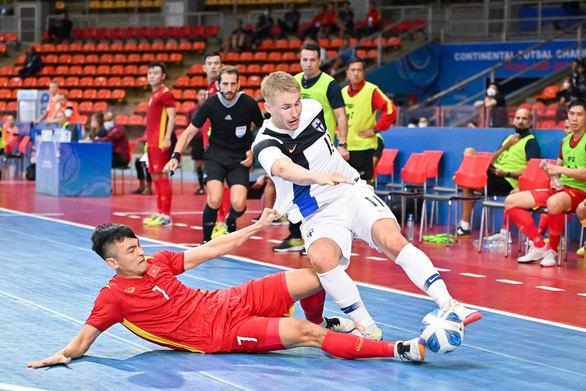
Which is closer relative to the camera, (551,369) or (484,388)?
(484,388)

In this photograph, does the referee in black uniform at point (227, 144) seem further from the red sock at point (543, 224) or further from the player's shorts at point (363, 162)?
the red sock at point (543, 224)

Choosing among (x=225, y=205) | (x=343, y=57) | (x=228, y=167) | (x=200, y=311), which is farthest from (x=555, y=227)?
(x=343, y=57)

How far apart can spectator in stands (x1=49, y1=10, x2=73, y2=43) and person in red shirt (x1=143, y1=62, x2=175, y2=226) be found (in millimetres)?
20920

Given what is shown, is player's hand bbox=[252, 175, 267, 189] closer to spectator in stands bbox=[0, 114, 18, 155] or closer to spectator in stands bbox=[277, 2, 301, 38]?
spectator in stands bbox=[0, 114, 18, 155]

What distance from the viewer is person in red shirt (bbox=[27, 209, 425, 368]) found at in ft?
16.6

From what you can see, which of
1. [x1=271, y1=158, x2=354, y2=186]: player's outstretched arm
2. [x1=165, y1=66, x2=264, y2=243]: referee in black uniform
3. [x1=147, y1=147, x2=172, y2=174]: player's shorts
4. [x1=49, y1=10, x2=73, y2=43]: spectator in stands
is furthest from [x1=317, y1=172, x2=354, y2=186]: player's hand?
[x1=49, y1=10, x2=73, y2=43]: spectator in stands

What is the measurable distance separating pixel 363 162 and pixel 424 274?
5.62 meters

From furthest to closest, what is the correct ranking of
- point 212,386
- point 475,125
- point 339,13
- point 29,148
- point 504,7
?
point 339,13
point 504,7
point 29,148
point 475,125
point 212,386

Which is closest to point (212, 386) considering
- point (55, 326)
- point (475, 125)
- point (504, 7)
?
point (55, 326)

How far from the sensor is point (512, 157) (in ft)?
37.4

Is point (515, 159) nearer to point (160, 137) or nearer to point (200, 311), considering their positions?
point (160, 137)

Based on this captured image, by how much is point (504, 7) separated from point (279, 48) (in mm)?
6631

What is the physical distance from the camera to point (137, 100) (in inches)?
1137

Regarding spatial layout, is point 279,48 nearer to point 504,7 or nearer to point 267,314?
point 504,7
